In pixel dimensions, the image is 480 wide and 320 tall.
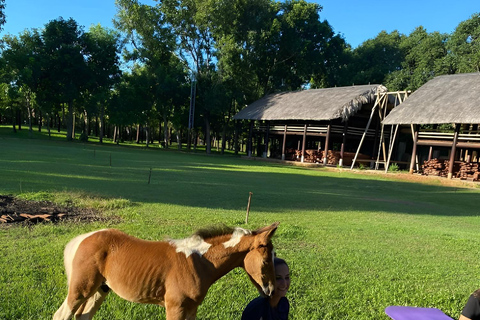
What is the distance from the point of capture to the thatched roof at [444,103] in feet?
68.4

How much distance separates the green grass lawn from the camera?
380 cm

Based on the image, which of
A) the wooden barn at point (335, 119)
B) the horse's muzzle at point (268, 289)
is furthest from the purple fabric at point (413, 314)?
the wooden barn at point (335, 119)

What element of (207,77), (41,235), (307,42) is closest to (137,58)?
(207,77)

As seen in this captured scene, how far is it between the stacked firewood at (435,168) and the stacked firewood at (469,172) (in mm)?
1219

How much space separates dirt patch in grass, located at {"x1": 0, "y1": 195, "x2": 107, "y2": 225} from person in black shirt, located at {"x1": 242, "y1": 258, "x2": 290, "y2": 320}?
204 inches

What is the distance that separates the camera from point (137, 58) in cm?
3991

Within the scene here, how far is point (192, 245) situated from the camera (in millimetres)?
2547

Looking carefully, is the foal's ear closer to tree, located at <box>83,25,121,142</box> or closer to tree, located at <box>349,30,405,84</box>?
tree, located at <box>83,25,121,142</box>

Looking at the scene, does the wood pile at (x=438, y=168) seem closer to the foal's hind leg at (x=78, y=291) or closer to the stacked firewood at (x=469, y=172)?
the stacked firewood at (x=469, y=172)

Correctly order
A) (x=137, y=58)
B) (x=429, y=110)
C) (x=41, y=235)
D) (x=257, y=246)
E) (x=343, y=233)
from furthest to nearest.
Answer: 1. (x=137, y=58)
2. (x=429, y=110)
3. (x=343, y=233)
4. (x=41, y=235)
5. (x=257, y=246)

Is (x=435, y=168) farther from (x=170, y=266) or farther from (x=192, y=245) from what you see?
(x=170, y=266)

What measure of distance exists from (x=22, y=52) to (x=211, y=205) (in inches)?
1423

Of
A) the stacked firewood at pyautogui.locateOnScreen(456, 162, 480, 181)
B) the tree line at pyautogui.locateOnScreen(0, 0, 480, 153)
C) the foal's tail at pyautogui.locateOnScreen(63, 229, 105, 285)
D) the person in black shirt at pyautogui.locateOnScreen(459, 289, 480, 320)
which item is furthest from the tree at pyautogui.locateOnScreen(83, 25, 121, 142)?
the person in black shirt at pyautogui.locateOnScreen(459, 289, 480, 320)

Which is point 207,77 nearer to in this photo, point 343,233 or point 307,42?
point 307,42
